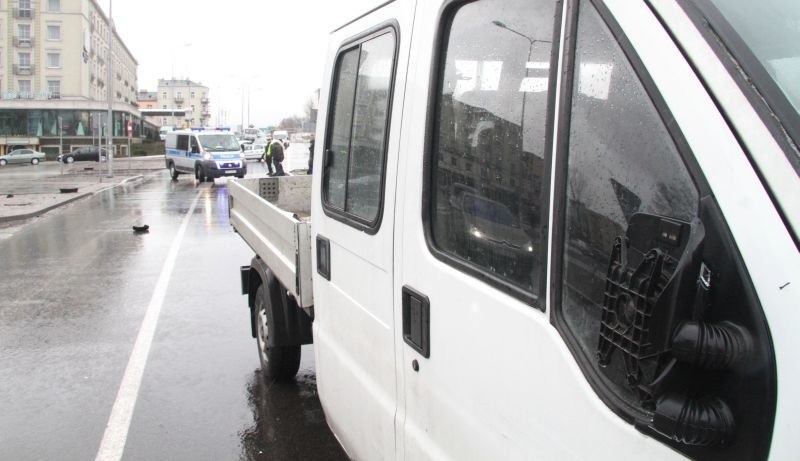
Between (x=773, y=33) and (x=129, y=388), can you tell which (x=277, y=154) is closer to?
(x=129, y=388)

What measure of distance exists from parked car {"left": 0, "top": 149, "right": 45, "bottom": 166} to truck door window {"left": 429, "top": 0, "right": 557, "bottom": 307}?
60.7 meters

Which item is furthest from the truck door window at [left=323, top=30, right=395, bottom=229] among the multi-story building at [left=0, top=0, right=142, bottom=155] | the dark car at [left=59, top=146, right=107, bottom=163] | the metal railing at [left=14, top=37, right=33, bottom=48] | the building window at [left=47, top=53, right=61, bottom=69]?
the metal railing at [left=14, top=37, right=33, bottom=48]

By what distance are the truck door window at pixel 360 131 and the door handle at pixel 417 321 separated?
0.44 m

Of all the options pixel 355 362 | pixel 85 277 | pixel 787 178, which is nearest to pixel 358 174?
pixel 355 362

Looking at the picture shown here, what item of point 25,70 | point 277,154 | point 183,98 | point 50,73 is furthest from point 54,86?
point 183,98

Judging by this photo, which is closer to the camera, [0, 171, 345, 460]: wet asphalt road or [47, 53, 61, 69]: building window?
[0, 171, 345, 460]: wet asphalt road

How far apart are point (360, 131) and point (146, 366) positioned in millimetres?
3779

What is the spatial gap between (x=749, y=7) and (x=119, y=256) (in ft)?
36.4

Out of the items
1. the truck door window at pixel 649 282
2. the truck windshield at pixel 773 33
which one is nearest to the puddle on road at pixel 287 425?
the truck door window at pixel 649 282

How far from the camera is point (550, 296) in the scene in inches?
64.6

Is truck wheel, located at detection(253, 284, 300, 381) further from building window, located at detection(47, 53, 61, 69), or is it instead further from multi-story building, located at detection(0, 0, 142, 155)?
building window, located at detection(47, 53, 61, 69)

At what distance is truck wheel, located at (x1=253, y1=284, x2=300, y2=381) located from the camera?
5.00m

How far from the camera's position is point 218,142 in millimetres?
31641

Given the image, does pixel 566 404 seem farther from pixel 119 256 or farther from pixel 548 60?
pixel 119 256
